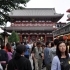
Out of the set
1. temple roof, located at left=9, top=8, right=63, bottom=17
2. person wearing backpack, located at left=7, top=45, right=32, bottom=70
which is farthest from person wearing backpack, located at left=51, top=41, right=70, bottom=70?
temple roof, located at left=9, top=8, right=63, bottom=17

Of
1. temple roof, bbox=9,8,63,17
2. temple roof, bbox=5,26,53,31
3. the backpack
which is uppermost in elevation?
temple roof, bbox=9,8,63,17

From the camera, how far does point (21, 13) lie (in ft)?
180

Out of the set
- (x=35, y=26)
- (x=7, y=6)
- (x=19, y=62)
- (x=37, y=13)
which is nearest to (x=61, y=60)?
(x=19, y=62)

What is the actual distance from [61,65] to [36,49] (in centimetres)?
635

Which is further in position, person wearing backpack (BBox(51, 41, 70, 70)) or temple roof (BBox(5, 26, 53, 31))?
temple roof (BBox(5, 26, 53, 31))

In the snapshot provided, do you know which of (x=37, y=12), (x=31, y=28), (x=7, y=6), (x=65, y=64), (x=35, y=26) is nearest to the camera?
(x=65, y=64)

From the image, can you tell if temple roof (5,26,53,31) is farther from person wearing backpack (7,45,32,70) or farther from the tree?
person wearing backpack (7,45,32,70)

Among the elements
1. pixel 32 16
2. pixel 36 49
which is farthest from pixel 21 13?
pixel 36 49

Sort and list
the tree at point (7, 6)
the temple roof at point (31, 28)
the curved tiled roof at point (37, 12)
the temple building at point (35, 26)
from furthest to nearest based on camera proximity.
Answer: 1. the curved tiled roof at point (37, 12)
2. the temple building at point (35, 26)
3. the temple roof at point (31, 28)
4. the tree at point (7, 6)

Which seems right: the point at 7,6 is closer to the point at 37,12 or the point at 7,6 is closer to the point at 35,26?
the point at 35,26

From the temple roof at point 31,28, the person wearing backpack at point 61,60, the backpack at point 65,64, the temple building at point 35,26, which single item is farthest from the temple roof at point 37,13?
the backpack at point 65,64

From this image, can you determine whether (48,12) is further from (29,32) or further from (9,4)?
(9,4)

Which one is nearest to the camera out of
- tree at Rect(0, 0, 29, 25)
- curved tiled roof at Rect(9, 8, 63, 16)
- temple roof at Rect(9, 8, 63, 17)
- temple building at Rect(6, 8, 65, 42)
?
tree at Rect(0, 0, 29, 25)

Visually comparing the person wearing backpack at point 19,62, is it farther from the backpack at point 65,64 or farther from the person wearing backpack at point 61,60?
the backpack at point 65,64
